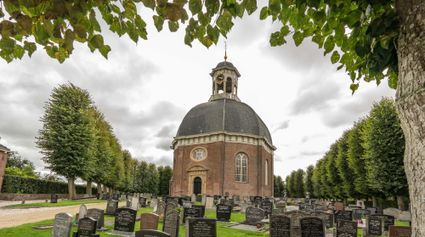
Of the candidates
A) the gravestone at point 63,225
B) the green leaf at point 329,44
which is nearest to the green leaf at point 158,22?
the green leaf at point 329,44

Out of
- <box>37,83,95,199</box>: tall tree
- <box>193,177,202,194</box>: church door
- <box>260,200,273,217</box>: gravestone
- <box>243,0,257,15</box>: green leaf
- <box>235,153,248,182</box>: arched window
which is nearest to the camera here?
<box>243,0,257,15</box>: green leaf

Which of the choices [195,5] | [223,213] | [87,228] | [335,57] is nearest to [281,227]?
[87,228]

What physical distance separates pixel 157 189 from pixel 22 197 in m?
38.6

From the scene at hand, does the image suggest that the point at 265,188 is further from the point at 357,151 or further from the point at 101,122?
the point at 101,122

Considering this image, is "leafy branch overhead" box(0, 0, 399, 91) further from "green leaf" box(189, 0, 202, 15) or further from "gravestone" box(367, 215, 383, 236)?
"gravestone" box(367, 215, 383, 236)

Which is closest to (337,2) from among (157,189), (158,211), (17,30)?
(17,30)

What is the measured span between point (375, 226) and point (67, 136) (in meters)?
27.8

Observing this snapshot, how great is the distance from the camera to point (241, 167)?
3781 cm

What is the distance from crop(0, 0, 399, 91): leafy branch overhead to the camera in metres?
2.91

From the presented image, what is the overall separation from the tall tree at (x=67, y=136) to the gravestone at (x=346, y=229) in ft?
85.8

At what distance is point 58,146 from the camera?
1162 inches

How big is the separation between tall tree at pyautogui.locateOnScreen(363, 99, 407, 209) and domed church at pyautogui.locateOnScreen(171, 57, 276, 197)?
1607 cm

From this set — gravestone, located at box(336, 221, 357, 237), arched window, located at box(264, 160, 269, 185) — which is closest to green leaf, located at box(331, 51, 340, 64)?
gravestone, located at box(336, 221, 357, 237)

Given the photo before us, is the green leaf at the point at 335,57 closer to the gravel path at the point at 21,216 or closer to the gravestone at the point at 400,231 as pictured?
the gravestone at the point at 400,231
